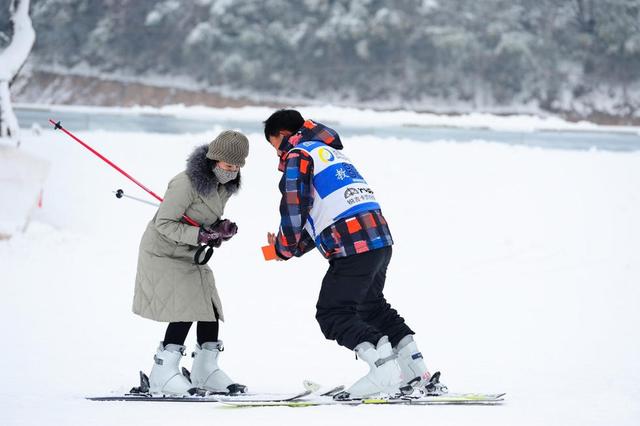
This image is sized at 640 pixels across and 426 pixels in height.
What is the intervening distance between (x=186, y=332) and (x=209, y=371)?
0.88 feet

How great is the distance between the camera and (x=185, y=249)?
5348 mm

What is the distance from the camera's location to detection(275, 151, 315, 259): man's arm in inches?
194

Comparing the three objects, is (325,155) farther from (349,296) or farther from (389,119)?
(389,119)

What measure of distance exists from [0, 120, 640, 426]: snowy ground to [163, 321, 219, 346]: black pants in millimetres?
475

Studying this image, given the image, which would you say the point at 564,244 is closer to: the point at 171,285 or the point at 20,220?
the point at 20,220

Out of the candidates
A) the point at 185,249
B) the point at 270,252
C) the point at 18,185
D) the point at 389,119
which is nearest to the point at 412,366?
the point at 270,252

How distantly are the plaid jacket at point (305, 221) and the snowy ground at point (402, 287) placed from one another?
32.0 inches

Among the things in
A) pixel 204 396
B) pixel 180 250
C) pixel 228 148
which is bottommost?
pixel 204 396

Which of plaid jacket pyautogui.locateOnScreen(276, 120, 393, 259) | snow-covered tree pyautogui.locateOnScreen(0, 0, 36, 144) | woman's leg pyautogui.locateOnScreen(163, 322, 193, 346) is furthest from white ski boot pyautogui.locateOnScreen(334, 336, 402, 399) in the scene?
snow-covered tree pyautogui.locateOnScreen(0, 0, 36, 144)

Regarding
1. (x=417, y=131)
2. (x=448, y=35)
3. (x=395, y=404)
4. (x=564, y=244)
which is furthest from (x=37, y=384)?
(x=448, y=35)

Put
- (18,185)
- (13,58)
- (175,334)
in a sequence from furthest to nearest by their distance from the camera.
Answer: (13,58) → (18,185) → (175,334)

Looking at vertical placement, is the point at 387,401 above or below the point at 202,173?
below

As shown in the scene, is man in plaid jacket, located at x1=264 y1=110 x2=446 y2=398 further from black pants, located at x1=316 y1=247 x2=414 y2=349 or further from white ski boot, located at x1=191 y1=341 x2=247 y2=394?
white ski boot, located at x1=191 y1=341 x2=247 y2=394

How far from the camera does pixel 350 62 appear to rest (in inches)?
1142
